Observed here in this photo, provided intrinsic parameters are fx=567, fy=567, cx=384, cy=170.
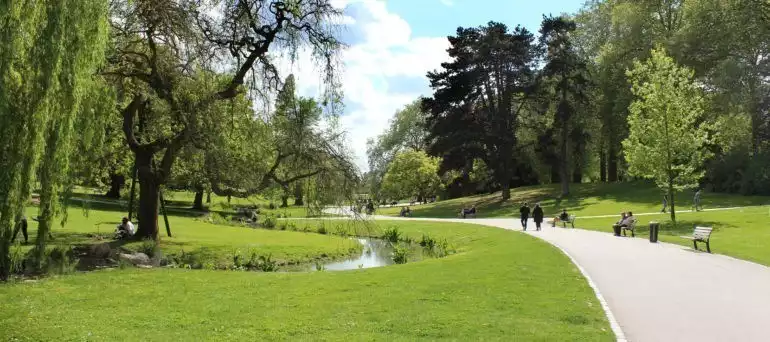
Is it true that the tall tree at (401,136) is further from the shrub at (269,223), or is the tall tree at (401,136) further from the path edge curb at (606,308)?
the path edge curb at (606,308)

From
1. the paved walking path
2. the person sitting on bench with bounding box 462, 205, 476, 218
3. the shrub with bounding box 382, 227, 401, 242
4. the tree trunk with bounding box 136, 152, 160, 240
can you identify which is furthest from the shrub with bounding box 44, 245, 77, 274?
the person sitting on bench with bounding box 462, 205, 476, 218

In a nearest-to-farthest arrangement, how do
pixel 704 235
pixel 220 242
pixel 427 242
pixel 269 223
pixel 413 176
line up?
pixel 704 235
pixel 220 242
pixel 427 242
pixel 269 223
pixel 413 176

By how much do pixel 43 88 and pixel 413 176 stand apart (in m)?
65.2

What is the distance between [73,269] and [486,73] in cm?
4355

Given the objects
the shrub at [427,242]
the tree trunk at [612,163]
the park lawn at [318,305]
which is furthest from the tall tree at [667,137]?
the tree trunk at [612,163]

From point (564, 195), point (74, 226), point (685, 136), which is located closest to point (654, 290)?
point (685, 136)

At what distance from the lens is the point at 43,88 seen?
A: 9.91 metres

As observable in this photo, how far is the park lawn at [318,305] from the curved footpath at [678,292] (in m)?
0.58

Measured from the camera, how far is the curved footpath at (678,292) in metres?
8.39

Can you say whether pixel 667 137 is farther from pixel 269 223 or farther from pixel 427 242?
pixel 269 223

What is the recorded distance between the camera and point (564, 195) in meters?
52.1

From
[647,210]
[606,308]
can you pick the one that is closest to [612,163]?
[647,210]

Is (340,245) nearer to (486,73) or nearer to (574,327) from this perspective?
(574,327)

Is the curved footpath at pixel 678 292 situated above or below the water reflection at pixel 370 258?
above
